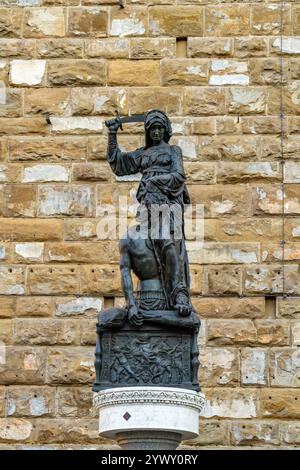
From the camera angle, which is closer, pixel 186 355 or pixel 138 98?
pixel 186 355

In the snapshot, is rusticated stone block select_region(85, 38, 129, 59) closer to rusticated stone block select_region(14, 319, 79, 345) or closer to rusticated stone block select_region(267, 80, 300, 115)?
rusticated stone block select_region(267, 80, 300, 115)

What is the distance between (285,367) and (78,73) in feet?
9.93

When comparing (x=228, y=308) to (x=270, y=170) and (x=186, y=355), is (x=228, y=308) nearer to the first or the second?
(x=270, y=170)

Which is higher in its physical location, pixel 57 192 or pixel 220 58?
pixel 220 58

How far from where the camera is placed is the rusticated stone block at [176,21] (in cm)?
1194

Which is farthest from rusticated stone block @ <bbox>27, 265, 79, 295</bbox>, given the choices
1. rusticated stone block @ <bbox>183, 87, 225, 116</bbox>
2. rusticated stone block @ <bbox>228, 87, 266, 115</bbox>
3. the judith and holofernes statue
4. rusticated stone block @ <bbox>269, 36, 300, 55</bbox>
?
rusticated stone block @ <bbox>269, 36, 300, 55</bbox>

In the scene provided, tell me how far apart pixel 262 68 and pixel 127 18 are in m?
1.23

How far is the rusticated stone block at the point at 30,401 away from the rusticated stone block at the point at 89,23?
3039mm

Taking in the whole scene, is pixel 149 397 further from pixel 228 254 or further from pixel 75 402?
pixel 228 254

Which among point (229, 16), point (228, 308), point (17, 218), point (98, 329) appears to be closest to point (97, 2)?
point (229, 16)

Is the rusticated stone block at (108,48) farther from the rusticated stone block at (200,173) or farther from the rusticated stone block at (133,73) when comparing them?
the rusticated stone block at (200,173)

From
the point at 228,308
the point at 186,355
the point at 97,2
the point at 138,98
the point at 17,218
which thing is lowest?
the point at 186,355

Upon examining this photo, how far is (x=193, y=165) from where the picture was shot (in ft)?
38.3

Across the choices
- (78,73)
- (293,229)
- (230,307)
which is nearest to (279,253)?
(293,229)
